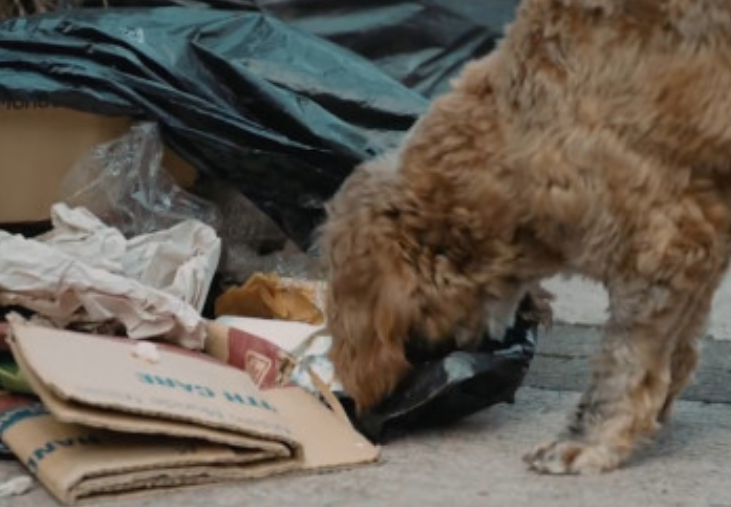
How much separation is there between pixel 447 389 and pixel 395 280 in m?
0.34

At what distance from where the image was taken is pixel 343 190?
444 centimetres

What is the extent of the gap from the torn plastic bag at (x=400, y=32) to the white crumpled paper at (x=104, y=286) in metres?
1.32

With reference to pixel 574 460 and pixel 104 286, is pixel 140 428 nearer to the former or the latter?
pixel 104 286

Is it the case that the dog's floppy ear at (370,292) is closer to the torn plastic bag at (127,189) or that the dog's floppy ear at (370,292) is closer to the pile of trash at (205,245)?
the pile of trash at (205,245)

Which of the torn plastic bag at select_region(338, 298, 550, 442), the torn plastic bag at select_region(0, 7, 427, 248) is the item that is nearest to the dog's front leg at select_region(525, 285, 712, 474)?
the torn plastic bag at select_region(338, 298, 550, 442)

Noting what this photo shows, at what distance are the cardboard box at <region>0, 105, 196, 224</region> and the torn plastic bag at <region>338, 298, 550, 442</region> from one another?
139cm

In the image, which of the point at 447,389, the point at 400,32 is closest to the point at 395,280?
the point at 447,389

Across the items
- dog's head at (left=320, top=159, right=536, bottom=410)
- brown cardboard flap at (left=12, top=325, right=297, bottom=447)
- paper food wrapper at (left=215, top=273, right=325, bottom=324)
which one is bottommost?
paper food wrapper at (left=215, top=273, right=325, bottom=324)

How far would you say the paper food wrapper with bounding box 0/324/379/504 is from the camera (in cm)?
379

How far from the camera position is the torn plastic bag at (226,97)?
508cm

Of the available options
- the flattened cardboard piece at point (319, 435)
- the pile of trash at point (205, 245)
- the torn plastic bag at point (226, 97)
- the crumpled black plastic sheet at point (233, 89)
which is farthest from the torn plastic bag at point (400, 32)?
the flattened cardboard piece at point (319, 435)

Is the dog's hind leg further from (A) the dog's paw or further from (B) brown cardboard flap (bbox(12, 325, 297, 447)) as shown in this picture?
→ (B) brown cardboard flap (bbox(12, 325, 297, 447))

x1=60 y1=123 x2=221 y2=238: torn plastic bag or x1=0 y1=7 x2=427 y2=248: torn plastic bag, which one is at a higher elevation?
x1=0 y1=7 x2=427 y2=248: torn plastic bag

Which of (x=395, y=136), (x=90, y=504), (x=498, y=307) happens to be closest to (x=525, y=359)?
(x=498, y=307)
